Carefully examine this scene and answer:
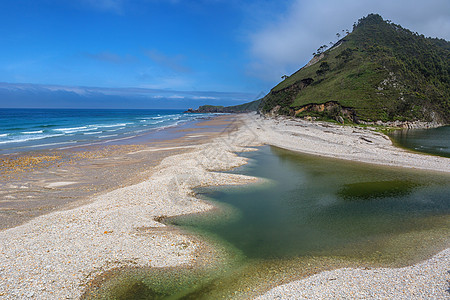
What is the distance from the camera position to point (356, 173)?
82.4 feet

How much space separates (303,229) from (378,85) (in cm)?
7430

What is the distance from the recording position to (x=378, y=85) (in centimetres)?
7075

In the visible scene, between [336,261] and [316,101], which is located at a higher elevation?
[316,101]

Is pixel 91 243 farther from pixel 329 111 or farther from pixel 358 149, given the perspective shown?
pixel 329 111

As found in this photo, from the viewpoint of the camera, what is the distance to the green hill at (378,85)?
66062mm

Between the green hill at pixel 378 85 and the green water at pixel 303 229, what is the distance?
48.7 metres

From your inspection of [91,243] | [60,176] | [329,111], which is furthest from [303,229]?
[329,111]

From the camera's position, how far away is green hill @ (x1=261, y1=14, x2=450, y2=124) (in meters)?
66.1

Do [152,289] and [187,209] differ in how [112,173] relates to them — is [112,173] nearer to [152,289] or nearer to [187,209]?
[187,209]

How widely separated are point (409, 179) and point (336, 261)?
58.6ft

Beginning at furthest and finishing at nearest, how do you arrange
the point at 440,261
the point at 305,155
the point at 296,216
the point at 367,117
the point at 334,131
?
1. the point at 367,117
2. the point at 334,131
3. the point at 305,155
4. the point at 296,216
5. the point at 440,261

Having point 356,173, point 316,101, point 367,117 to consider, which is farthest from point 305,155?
point 316,101

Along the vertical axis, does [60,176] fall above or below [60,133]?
below

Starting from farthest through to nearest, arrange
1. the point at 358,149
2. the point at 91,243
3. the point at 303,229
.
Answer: the point at 358,149 < the point at 303,229 < the point at 91,243
